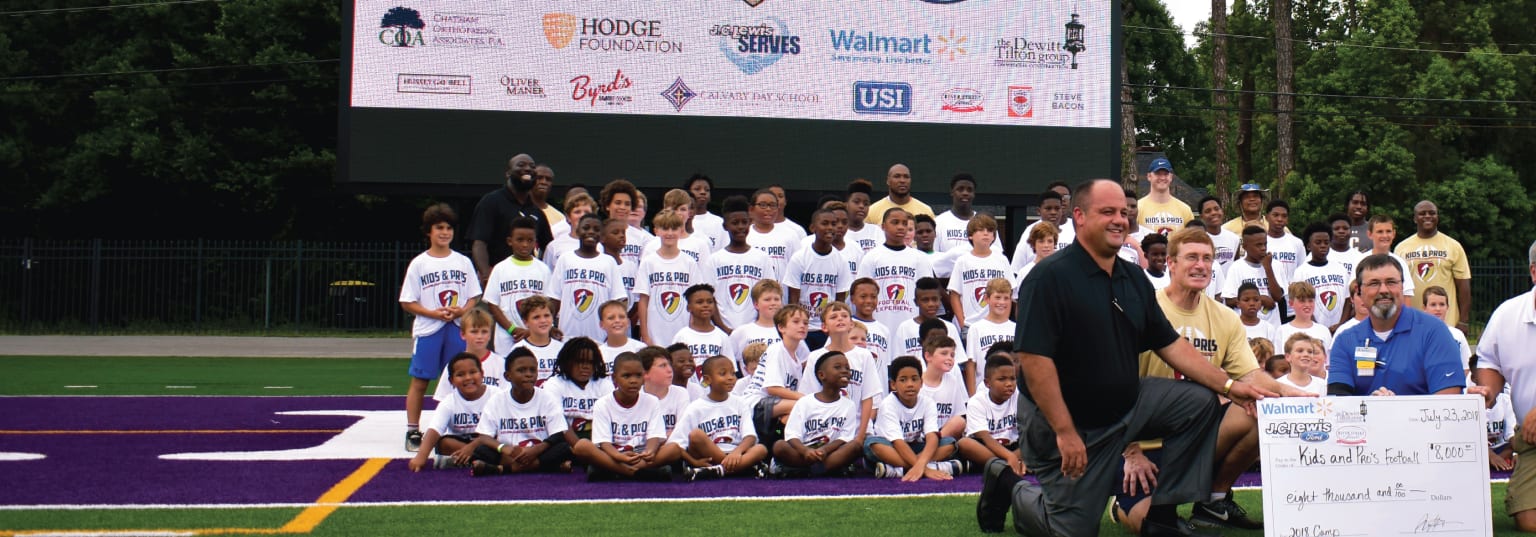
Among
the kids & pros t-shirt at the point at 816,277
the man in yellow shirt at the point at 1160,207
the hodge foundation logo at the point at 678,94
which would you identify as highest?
the hodge foundation logo at the point at 678,94

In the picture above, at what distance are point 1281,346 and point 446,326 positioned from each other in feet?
21.4

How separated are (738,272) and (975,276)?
1904 millimetres

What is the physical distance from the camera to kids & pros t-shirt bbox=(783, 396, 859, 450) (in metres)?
8.59

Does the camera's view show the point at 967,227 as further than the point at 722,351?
Yes

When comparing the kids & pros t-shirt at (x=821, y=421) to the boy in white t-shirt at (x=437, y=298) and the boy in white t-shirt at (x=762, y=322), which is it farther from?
the boy in white t-shirt at (x=437, y=298)

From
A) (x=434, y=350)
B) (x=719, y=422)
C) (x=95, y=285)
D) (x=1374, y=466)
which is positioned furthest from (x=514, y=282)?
(x=95, y=285)

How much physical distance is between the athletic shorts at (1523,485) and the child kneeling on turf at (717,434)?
4.10 meters

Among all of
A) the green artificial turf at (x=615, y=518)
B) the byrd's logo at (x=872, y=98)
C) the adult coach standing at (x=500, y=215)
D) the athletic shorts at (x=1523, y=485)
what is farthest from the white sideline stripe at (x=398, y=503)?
the byrd's logo at (x=872, y=98)

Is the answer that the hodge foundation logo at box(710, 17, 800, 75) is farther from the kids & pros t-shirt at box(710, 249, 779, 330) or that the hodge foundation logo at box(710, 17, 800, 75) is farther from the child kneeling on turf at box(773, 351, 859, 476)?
the child kneeling on turf at box(773, 351, 859, 476)

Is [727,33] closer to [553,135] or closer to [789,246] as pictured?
[553,135]

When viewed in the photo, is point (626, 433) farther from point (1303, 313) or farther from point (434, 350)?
point (1303, 313)

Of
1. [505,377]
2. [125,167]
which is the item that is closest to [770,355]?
Result: [505,377]

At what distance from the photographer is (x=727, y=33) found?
58.9 ft

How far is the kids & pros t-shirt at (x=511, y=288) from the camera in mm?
10164
